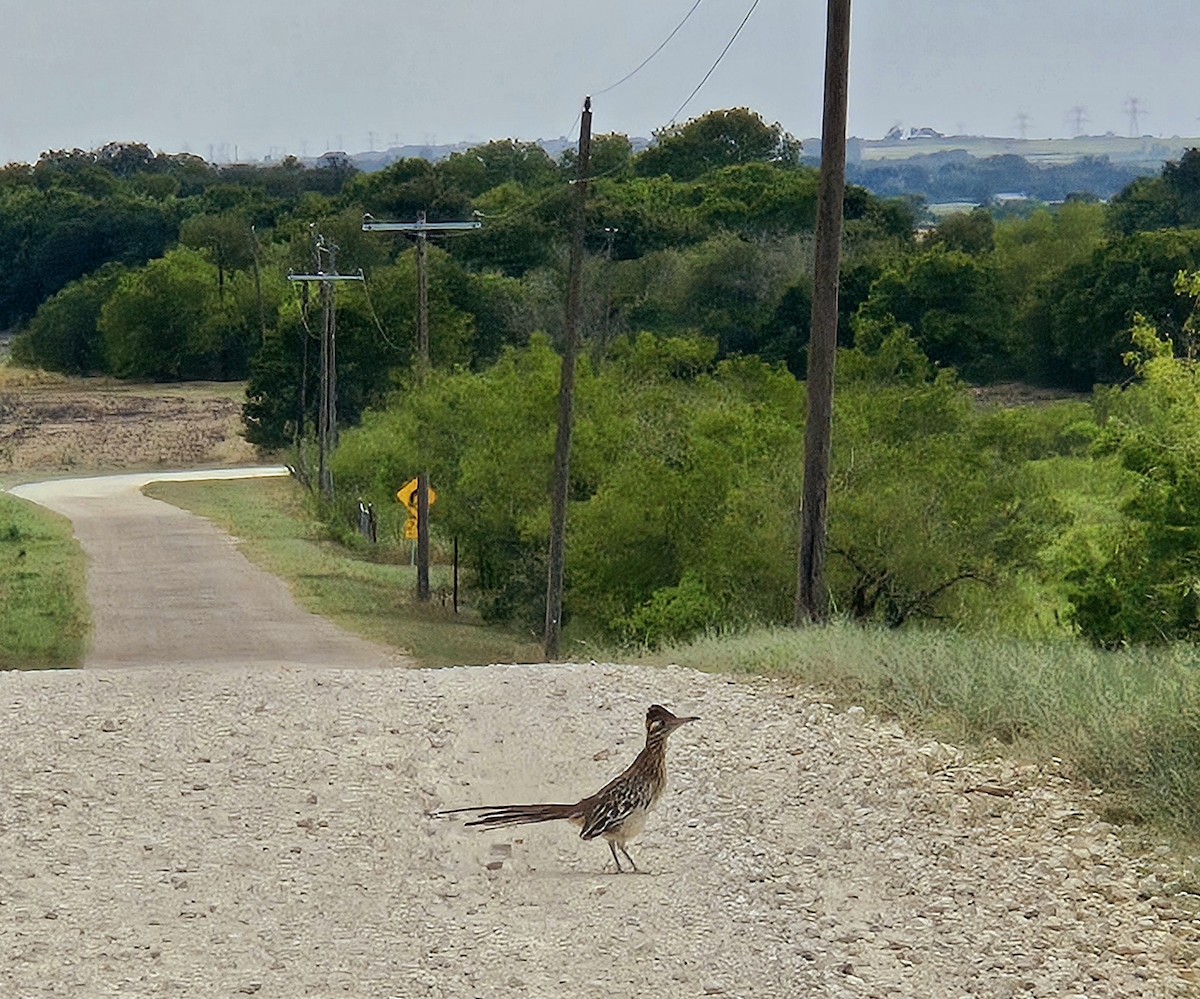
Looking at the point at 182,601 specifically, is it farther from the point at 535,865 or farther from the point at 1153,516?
the point at 535,865

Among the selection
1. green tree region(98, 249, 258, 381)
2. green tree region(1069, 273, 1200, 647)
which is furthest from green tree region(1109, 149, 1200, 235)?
green tree region(1069, 273, 1200, 647)

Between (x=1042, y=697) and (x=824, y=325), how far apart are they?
328 inches

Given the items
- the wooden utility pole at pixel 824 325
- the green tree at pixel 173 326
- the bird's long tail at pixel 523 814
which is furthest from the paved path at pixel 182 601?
the green tree at pixel 173 326

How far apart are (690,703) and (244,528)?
4018cm

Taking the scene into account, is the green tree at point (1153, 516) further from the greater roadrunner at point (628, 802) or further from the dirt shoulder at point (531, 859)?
the greater roadrunner at point (628, 802)

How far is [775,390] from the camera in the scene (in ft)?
119

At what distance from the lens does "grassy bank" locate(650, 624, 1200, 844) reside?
9.79 meters

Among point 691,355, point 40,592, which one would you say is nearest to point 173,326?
point 691,355

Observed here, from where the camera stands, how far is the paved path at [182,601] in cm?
2984

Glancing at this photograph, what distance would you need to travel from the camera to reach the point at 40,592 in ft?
124

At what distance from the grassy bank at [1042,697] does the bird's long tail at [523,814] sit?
2.67 meters

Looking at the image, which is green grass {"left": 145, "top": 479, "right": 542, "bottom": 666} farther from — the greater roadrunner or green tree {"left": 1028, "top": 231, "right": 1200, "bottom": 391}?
green tree {"left": 1028, "top": 231, "right": 1200, "bottom": 391}

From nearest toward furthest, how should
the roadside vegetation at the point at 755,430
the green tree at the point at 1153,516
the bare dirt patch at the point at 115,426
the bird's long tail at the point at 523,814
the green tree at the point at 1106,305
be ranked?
the bird's long tail at the point at 523,814
the roadside vegetation at the point at 755,430
the green tree at the point at 1153,516
the green tree at the point at 1106,305
the bare dirt patch at the point at 115,426

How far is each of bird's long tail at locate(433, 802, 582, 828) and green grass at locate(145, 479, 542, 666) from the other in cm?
1885
